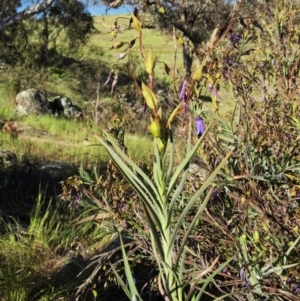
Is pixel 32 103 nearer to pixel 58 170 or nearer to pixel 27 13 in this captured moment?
pixel 27 13

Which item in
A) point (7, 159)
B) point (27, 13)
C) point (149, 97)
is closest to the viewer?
point (149, 97)

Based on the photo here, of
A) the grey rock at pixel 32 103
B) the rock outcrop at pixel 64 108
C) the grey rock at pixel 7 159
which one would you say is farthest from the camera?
the rock outcrop at pixel 64 108

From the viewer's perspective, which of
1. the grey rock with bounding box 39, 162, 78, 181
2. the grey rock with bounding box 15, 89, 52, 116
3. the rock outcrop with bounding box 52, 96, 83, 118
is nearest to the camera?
the grey rock with bounding box 39, 162, 78, 181

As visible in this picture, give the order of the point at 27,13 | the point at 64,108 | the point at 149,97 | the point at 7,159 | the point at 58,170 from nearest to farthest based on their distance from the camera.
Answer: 1. the point at 149,97
2. the point at 7,159
3. the point at 58,170
4. the point at 27,13
5. the point at 64,108

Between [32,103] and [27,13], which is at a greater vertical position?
[27,13]

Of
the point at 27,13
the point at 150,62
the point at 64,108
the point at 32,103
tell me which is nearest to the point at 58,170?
the point at 150,62

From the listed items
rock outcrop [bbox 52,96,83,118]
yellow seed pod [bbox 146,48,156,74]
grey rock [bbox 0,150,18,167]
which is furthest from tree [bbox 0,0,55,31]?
yellow seed pod [bbox 146,48,156,74]

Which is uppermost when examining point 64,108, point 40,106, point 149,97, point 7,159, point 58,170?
point 149,97

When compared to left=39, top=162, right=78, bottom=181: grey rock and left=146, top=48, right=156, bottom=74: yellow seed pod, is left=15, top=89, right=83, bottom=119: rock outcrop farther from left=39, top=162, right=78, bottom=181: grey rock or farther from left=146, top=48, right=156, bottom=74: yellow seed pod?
left=146, top=48, right=156, bottom=74: yellow seed pod

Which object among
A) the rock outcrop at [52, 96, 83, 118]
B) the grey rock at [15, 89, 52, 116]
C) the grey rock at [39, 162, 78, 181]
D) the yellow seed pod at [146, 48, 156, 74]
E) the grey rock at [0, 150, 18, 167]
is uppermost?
the yellow seed pod at [146, 48, 156, 74]

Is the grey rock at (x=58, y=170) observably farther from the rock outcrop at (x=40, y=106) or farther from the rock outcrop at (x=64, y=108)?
the rock outcrop at (x=64, y=108)

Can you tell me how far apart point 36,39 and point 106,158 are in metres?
15.2

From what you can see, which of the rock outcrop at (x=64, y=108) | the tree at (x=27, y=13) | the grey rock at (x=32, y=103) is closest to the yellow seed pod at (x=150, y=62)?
the grey rock at (x=32, y=103)

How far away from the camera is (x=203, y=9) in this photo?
17.6m
